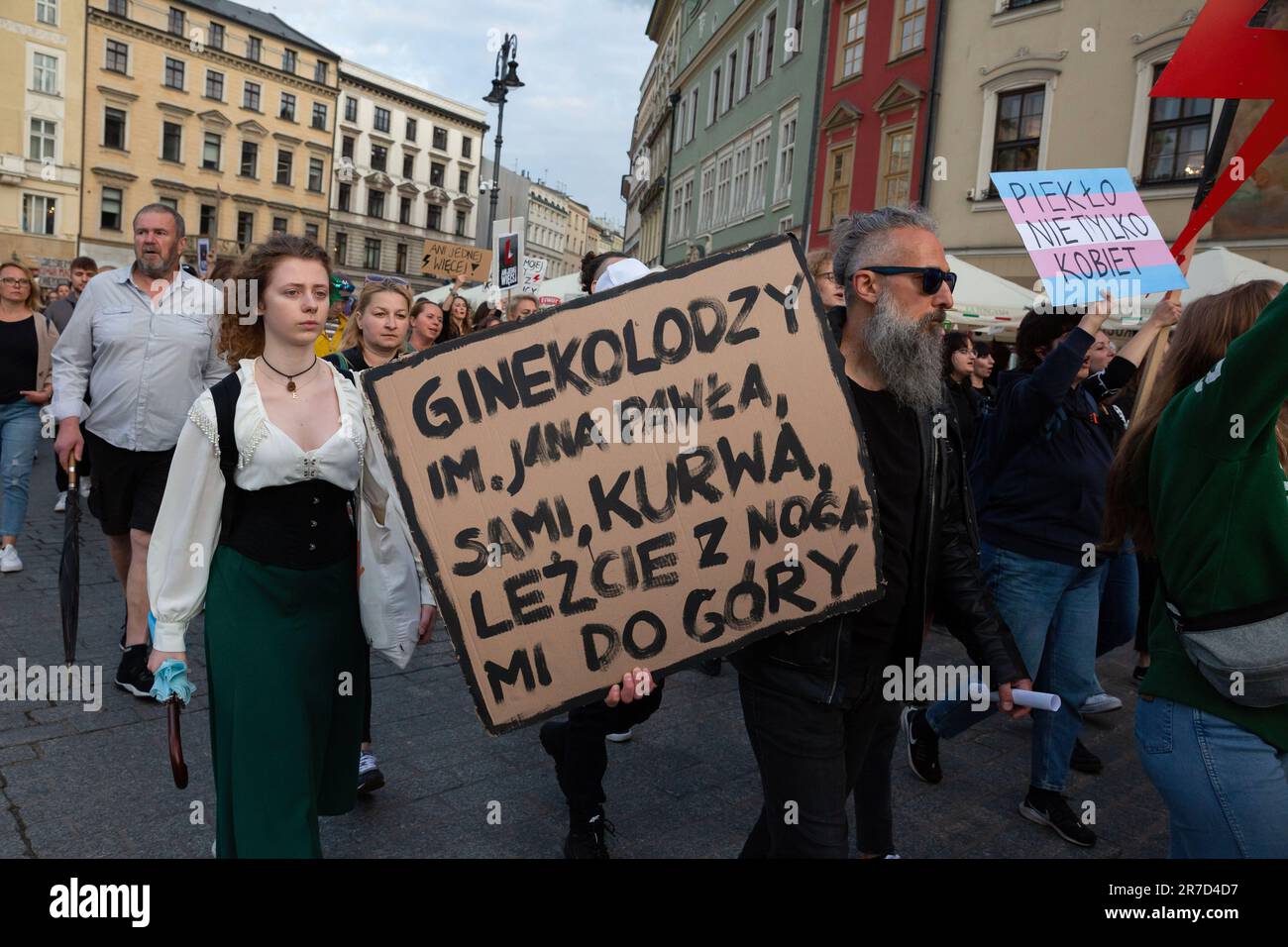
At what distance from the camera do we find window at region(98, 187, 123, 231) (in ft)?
169

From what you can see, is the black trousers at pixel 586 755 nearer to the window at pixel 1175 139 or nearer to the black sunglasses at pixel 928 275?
the black sunglasses at pixel 928 275

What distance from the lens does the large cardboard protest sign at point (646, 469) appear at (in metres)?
2.42

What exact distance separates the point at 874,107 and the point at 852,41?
2.57 meters

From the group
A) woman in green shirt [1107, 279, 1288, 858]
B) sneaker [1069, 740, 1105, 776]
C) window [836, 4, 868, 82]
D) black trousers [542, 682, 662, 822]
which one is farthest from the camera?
window [836, 4, 868, 82]

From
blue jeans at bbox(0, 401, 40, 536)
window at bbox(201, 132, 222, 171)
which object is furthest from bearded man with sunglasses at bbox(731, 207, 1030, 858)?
window at bbox(201, 132, 222, 171)

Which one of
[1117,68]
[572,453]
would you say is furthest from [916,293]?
[1117,68]

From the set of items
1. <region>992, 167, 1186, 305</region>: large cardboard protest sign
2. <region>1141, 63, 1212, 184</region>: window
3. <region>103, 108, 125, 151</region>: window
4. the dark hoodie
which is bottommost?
the dark hoodie

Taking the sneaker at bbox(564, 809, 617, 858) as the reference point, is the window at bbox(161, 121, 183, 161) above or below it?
above

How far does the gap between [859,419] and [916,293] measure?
380mm

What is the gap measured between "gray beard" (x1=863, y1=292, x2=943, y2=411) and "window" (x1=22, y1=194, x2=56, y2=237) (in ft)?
181

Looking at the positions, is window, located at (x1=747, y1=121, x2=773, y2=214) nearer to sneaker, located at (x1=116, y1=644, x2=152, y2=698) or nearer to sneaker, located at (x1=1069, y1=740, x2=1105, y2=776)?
sneaker, located at (x1=1069, y1=740, x2=1105, y2=776)

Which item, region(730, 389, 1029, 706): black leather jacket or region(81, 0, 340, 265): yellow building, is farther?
region(81, 0, 340, 265): yellow building

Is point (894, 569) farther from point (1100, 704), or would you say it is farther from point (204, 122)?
point (204, 122)

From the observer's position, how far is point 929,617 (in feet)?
9.41
